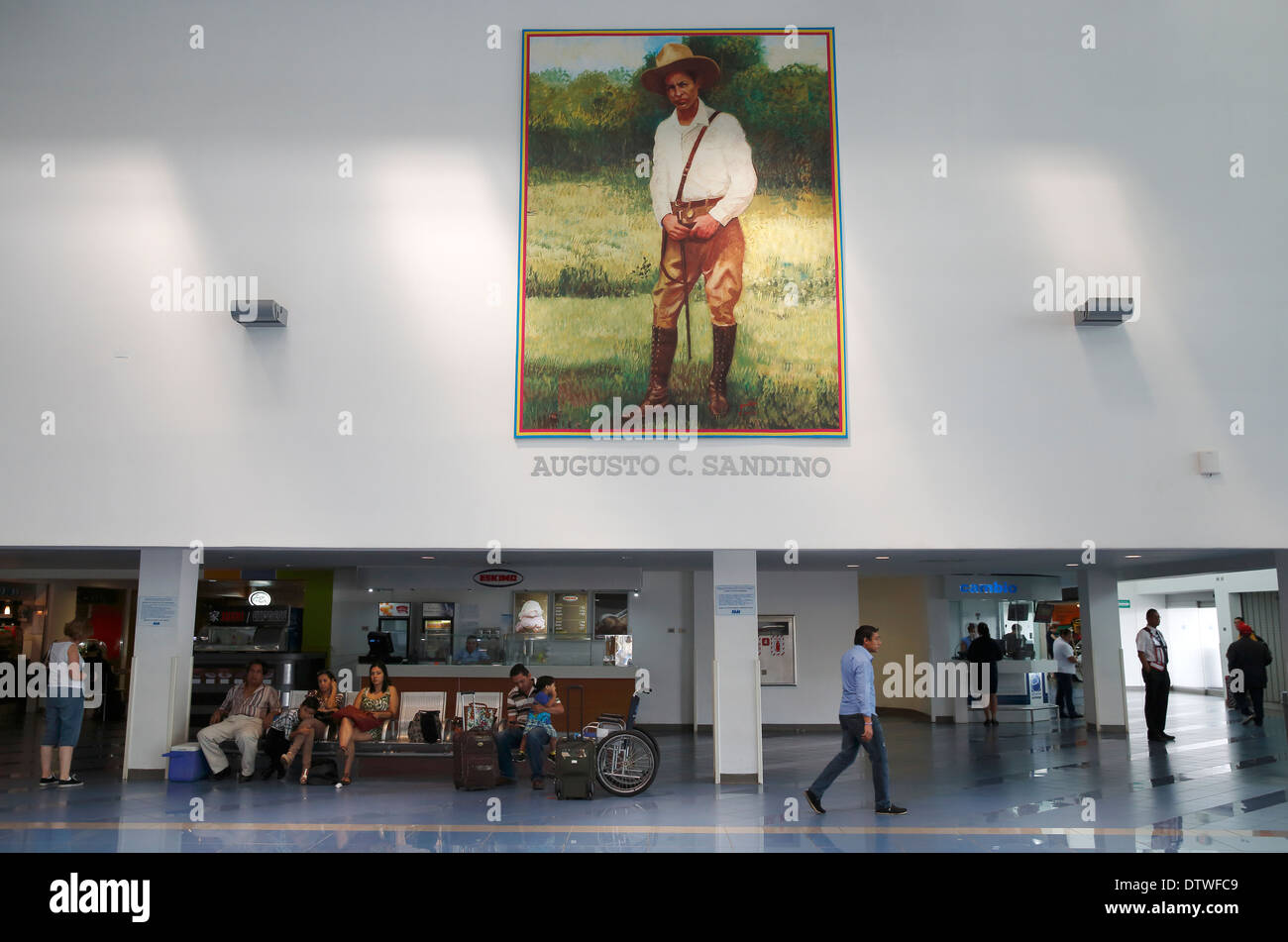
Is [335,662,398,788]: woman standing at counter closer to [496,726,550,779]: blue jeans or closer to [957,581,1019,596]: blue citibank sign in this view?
[496,726,550,779]: blue jeans

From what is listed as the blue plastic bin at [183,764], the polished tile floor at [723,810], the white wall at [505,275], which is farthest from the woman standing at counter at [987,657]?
the blue plastic bin at [183,764]

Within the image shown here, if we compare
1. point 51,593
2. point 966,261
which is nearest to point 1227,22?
point 966,261

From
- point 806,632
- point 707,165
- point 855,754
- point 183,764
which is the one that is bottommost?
point 183,764

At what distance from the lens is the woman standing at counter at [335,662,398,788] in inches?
374

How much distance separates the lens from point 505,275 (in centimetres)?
959

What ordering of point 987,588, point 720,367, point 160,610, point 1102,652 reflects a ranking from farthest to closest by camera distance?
point 987,588, point 1102,652, point 160,610, point 720,367

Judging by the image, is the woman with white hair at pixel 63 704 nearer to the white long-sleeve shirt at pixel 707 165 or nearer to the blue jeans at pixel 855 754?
the blue jeans at pixel 855 754

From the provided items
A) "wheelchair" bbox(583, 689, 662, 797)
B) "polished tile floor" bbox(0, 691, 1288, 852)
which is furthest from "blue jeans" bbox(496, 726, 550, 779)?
"wheelchair" bbox(583, 689, 662, 797)

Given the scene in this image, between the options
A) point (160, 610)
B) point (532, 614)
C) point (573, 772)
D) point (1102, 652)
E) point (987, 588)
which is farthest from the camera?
point (987, 588)

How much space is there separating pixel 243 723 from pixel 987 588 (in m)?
11.2

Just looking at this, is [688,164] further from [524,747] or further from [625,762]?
[524,747]

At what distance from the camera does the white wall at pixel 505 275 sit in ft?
30.5

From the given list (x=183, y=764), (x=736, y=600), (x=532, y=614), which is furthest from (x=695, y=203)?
(x=183, y=764)

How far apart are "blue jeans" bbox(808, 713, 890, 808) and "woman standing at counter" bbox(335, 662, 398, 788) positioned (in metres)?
4.41
